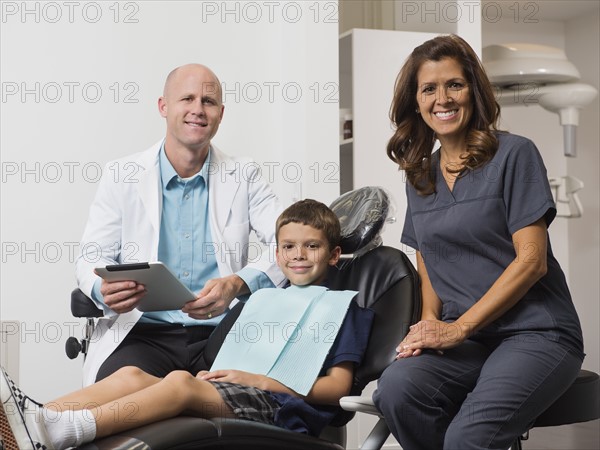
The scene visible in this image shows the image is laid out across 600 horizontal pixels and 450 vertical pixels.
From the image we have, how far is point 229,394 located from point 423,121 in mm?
769

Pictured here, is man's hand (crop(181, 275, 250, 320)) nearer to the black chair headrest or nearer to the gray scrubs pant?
the black chair headrest

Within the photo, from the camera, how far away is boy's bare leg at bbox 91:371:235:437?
1758 millimetres

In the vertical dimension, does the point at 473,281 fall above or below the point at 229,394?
above

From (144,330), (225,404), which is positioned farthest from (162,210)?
(225,404)

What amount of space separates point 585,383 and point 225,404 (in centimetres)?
75

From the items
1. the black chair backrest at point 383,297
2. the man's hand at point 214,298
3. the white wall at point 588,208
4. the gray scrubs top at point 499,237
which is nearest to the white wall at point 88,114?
the man's hand at point 214,298

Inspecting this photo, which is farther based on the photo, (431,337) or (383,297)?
(383,297)

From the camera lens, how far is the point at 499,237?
190cm

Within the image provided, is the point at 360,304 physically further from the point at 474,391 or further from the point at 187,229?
the point at 187,229

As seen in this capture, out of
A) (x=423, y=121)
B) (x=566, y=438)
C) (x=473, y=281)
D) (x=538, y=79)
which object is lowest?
(x=566, y=438)

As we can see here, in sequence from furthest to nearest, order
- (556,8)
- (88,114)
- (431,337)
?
(556,8) → (88,114) → (431,337)

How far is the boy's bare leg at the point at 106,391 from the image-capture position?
1.85m

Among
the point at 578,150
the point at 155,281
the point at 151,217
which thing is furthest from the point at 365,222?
the point at 578,150

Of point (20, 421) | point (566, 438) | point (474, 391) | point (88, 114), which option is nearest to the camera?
point (20, 421)
